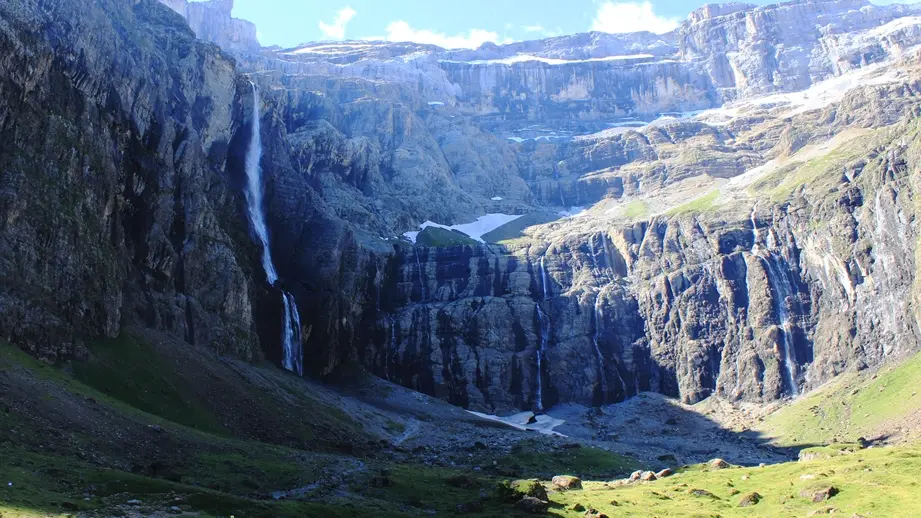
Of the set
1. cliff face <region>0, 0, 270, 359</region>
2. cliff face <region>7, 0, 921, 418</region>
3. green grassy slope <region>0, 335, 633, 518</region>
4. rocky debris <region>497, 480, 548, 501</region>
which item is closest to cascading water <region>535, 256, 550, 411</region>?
cliff face <region>7, 0, 921, 418</region>

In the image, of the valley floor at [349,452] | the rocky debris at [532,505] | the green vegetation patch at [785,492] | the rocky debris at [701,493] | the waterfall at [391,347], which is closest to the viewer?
the green vegetation patch at [785,492]

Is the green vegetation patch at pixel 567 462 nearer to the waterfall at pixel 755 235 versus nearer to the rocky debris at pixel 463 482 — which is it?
the rocky debris at pixel 463 482

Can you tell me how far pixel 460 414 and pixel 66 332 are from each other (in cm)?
7330

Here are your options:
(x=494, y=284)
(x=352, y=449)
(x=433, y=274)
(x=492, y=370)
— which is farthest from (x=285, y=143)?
(x=352, y=449)

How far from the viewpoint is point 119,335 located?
105 metres

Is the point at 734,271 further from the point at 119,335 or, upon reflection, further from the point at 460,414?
the point at 119,335

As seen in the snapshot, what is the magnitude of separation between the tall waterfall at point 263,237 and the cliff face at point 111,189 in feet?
19.1

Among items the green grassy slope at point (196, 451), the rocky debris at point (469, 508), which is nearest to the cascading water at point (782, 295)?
the green grassy slope at point (196, 451)

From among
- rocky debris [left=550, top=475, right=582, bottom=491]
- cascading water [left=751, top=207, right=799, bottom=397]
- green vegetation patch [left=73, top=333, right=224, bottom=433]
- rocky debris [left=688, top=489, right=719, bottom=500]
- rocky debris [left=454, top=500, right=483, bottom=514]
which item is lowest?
rocky debris [left=550, top=475, right=582, bottom=491]

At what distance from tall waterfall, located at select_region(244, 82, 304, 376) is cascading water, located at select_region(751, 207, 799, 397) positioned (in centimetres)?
9933

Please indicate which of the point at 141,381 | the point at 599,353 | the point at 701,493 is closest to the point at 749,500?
the point at 701,493

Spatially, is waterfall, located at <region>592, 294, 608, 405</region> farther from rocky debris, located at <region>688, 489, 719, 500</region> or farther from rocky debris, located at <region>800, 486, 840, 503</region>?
rocky debris, located at <region>800, 486, 840, 503</region>

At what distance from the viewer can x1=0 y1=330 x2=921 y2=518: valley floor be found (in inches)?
2272

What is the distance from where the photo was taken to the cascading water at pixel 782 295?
163m
